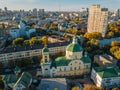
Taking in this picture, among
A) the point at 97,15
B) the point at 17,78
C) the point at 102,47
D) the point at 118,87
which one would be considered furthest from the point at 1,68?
the point at 97,15

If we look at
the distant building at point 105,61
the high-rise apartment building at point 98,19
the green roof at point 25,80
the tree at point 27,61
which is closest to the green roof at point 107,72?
the distant building at point 105,61

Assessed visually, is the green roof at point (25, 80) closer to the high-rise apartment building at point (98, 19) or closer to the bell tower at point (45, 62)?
the bell tower at point (45, 62)

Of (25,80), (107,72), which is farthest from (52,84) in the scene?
(107,72)

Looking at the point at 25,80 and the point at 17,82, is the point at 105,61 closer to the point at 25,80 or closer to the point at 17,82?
the point at 25,80

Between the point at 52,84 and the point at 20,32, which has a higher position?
the point at 20,32

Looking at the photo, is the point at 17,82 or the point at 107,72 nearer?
the point at 17,82

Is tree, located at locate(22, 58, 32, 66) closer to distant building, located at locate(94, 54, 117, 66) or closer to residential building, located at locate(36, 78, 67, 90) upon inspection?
residential building, located at locate(36, 78, 67, 90)

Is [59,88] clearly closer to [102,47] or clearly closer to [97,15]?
[102,47]

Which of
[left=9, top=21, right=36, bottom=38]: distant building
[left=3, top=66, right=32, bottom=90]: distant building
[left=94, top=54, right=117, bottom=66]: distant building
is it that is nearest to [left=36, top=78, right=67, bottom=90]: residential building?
[left=3, top=66, right=32, bottom=90]: distant building
